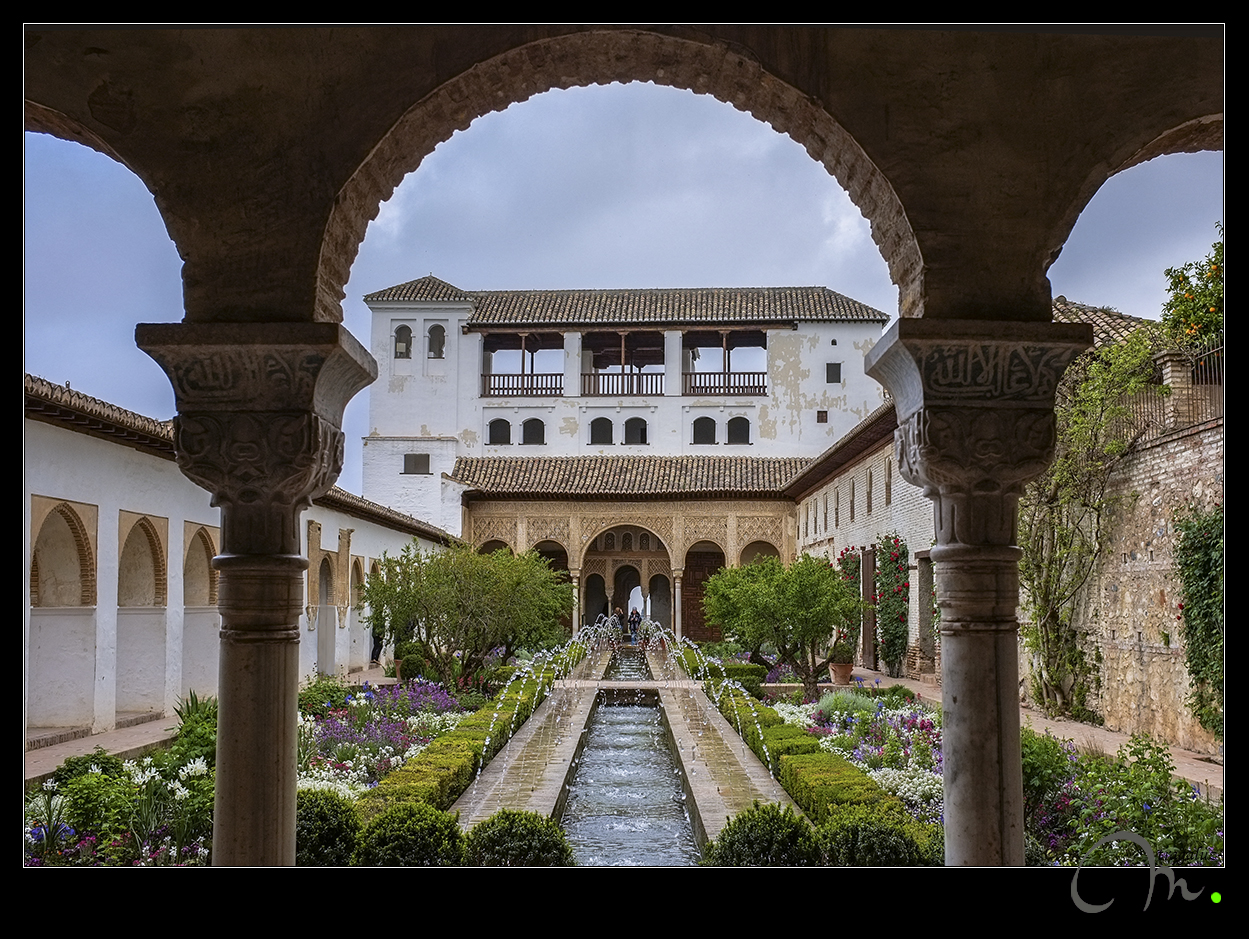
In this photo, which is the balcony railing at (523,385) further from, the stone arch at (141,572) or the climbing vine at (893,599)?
the stone arch at (141,572)

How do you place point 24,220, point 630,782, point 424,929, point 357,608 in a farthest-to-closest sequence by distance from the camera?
point 357,608 → point 630,782 → point 24,220 → point 424,929

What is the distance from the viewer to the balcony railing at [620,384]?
1571 inches

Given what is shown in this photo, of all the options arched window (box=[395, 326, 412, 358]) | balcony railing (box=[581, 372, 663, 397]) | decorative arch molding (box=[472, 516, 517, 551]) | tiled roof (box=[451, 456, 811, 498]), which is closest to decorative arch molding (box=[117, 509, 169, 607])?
tiled roof (box=[451, 456, 811, 498])

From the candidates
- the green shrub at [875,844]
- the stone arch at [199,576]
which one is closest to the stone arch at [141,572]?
the stone arch at [199,576]

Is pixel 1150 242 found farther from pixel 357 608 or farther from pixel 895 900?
pixel 357 608

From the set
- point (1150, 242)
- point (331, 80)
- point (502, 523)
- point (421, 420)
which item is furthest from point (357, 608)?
point (331, 80)

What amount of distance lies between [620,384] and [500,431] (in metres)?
4.59

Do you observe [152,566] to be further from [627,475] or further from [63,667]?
[627,475]

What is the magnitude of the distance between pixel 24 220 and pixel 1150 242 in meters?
16.6

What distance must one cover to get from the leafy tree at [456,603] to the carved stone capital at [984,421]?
14.0m

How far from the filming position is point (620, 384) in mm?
40031

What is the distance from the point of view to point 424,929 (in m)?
3.81

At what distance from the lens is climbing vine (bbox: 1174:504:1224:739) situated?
11172 millimetres

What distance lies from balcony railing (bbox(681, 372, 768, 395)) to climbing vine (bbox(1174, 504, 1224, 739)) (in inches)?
1091
